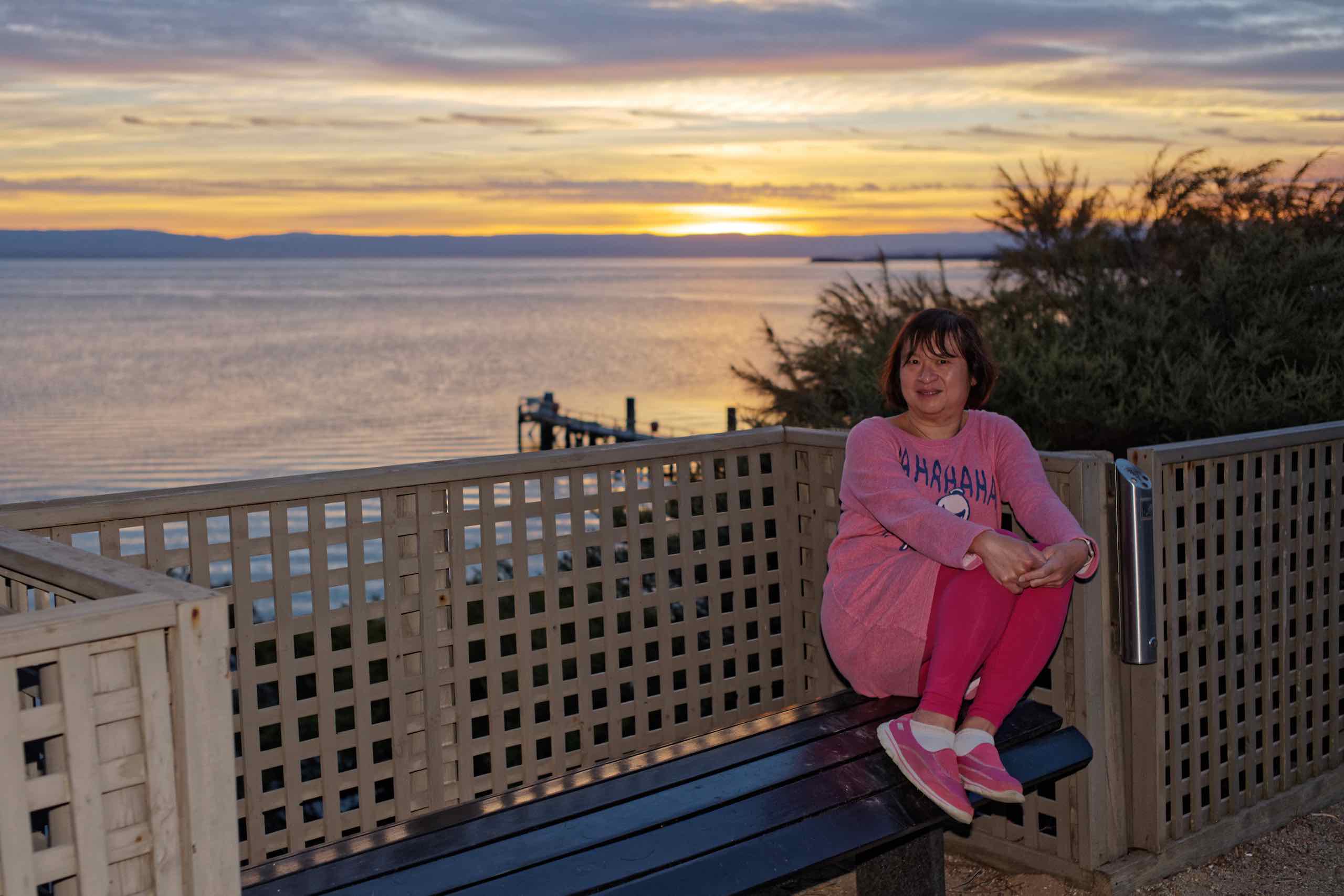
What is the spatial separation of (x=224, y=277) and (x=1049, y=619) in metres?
192

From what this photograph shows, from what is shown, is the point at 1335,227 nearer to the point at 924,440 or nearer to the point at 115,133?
the point at 924,440

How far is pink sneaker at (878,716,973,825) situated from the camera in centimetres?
249

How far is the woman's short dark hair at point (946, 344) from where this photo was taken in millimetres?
3072

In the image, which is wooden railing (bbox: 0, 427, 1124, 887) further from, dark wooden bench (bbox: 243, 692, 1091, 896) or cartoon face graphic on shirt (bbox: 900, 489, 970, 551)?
dark wooden bench (bbox: 243, 692, 1091, 896)

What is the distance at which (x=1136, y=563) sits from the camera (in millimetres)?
3080

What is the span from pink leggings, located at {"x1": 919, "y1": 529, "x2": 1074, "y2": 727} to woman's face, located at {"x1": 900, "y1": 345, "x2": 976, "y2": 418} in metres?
0.46

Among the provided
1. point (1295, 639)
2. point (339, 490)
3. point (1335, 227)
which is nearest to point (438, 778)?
point (339, 490)

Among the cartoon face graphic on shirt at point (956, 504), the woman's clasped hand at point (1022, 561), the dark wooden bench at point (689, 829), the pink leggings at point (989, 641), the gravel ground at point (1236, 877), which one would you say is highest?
the cartoon face graphic on shirt at point (956, 504)

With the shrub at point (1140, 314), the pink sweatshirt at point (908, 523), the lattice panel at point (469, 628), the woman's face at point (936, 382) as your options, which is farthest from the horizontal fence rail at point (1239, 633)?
the shrub at point (1140, 314)

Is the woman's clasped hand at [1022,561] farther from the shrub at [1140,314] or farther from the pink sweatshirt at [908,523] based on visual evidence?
the shrub at [1140,314]

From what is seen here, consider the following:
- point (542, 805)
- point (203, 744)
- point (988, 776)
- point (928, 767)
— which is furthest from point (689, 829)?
point (203, 744)

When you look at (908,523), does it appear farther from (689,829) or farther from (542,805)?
(542,805)

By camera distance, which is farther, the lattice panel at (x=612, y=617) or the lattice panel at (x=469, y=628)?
the lattice panel at (x=612, y=617)

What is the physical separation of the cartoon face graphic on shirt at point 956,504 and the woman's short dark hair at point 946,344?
265 mm
